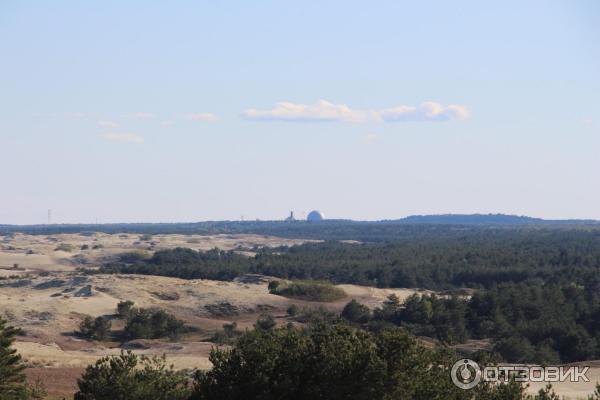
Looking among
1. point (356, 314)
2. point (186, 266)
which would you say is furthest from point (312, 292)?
point (186, 266)

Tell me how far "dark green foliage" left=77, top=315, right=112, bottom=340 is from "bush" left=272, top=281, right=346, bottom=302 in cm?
2368

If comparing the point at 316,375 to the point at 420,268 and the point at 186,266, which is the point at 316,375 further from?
the point at 186,266

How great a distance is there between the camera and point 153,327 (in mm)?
59219

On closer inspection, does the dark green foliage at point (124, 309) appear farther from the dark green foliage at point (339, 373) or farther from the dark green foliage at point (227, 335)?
the dark green foliage at point (339, 373)

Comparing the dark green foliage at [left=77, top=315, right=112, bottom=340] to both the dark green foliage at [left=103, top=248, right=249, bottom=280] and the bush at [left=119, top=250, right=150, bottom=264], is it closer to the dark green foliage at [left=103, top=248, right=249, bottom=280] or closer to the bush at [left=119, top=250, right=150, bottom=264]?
the dark green foliage at [left=103, top=248, right=249, bottom=280]

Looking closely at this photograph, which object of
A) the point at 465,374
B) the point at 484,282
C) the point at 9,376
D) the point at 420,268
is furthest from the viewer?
the point at 420,268

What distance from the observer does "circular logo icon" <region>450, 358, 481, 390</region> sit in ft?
77.9

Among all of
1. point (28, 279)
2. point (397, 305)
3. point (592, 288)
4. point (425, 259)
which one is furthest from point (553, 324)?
point (425, 259)

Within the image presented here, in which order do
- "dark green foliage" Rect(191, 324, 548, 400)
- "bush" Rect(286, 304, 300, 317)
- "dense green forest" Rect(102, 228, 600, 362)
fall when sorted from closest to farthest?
1. "dark green foliage" Rect(191, 324, 548, 400)
2. "dense green forest" Rect(102, 228, 600, 362)
3. "bush" Rect(286, 304, 300, 317)

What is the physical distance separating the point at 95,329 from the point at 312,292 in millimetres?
26286

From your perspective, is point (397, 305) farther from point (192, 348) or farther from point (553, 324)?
point (192, 348)

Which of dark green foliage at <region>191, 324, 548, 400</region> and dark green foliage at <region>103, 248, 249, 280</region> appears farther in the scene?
dark green foliage at <region>103, 248, 249, 280</region>

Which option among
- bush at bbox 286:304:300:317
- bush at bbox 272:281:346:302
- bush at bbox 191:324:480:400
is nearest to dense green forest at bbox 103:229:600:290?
bush at bbox 272:281:346:302

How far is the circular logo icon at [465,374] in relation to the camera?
2375cm
